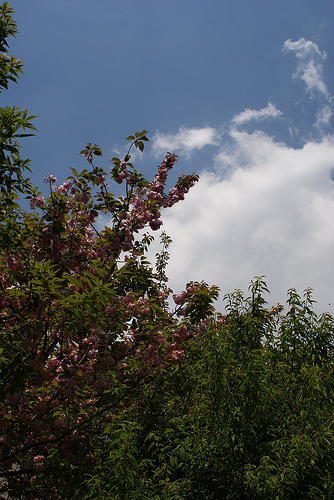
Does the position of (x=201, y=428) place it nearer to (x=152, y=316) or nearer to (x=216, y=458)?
(x=216, y=458)

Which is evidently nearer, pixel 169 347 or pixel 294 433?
pixel 294 433

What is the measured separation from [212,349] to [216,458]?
99 centimetres

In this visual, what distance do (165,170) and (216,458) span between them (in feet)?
17.4

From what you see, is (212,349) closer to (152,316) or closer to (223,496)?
(223,496)

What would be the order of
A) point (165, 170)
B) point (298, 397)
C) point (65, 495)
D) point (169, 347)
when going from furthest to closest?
1. point (165, 170)
2. point (169, 347)
3. point (65, 495)
4. point (298, 397)

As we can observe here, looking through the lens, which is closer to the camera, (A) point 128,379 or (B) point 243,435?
(B) point 243,435

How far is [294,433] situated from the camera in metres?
3.30

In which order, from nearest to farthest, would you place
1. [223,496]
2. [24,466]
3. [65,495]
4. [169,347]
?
[223,496] < [65,495] < [24,466] < [169,347]

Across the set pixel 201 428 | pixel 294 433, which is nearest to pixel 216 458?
pixel 201 428

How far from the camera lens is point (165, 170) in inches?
280

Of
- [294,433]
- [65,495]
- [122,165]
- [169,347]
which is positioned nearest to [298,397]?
[294,433]

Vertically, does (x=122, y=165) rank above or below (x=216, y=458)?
above

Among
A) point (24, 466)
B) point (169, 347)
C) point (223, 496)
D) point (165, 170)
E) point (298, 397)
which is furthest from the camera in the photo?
point (165, 170)

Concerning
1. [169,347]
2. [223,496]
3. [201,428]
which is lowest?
[223,496]
